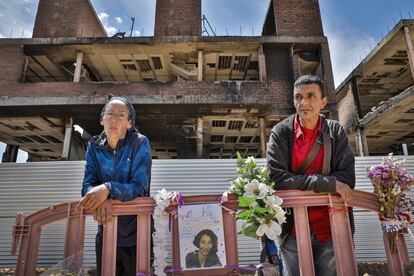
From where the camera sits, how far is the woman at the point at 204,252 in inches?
63.7

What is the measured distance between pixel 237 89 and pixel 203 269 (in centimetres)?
1073

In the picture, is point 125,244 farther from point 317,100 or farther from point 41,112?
point 41,112

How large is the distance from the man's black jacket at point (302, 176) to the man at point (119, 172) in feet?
2.85

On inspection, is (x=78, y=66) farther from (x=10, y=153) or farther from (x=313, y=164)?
(x=313, y=164)

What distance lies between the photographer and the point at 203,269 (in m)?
1.61

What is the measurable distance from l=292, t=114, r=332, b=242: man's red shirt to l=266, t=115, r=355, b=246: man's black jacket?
4 cm

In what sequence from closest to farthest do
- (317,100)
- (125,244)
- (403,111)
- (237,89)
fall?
(125,244) < (317,100) < (237,89) < (403,111)

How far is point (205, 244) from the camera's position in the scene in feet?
5.38

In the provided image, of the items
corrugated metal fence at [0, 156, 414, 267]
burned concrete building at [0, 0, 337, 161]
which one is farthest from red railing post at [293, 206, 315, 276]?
burned concrete building at [0, 0, 337, 161]

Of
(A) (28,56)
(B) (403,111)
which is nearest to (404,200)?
(B) (403,111)

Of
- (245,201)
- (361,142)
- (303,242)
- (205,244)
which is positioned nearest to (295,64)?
(361,142)

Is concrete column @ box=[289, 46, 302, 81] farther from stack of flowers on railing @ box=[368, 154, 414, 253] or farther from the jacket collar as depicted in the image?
stack of flowers on railing @ box=[368, 154, 414, 253]

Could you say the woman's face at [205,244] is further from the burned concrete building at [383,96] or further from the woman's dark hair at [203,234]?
the burned concrete building at [383,96]

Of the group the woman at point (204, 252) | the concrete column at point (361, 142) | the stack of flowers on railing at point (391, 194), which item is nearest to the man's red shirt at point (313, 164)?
the stack of flowers on railing at point (391, 194)
